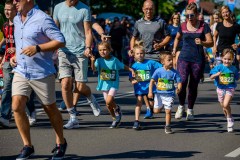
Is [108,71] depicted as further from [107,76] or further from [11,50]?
[11,50]

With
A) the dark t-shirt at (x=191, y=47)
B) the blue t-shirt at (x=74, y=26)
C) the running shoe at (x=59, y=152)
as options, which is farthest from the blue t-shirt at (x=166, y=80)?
the running shoe at (x=59, y=152)

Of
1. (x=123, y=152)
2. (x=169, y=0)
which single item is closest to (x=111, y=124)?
(x=123, y=152)

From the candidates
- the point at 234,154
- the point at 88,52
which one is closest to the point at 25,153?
the point at 234,154

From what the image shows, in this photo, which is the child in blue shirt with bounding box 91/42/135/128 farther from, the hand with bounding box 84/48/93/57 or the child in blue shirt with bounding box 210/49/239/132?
the child in blue shirt with bounding box 210/49/239/132

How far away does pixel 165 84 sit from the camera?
11.5 meters

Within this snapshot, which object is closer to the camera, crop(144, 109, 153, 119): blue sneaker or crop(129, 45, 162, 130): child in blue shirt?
crop(129, 45, 162, 130): child in blue shirt

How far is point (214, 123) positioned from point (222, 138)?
178 cm

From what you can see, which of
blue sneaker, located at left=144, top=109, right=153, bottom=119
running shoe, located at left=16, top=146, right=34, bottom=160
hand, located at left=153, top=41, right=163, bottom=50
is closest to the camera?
running shoe, located at left=16, top=146, right=34, bottom=160

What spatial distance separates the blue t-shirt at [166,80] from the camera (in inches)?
453

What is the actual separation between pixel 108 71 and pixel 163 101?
96 centimetres

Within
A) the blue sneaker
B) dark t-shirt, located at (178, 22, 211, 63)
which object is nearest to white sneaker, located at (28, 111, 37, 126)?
the blue sneaker

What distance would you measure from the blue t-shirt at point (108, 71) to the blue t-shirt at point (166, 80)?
60 centimetres

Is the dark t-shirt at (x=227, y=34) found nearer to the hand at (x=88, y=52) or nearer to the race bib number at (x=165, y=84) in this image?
the race bib number at (x=165, y=84)

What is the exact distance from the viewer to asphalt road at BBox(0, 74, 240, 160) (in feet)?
30.5
